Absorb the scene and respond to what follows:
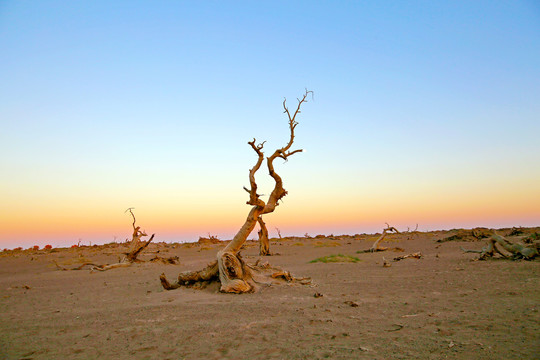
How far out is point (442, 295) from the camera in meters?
7.77

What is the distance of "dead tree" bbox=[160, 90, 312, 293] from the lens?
9836 millimetres

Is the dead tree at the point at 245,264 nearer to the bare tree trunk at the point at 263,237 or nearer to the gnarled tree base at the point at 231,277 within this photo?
the gnarled tree base at the point at 231,277

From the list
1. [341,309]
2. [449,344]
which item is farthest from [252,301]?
[449,344]

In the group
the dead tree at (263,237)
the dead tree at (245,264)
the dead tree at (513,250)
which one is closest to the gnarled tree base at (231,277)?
the dead tree at (245,264)

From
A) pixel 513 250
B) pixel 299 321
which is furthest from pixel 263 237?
pixel 299 321

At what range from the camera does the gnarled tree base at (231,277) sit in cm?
950

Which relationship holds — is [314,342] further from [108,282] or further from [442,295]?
[108,282]

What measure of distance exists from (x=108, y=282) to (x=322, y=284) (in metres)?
7.85

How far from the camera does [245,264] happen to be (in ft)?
35.2

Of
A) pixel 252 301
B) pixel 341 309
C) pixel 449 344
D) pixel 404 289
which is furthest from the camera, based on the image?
pixel 404 289

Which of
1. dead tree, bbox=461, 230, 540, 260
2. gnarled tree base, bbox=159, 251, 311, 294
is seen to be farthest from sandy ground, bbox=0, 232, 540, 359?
dead tree, bbox=461, 230, 540, 260

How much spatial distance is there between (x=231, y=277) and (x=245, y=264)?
2.80ft

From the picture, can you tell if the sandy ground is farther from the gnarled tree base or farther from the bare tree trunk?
the bare tree trunk

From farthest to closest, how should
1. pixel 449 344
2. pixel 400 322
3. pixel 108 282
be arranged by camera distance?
pixel 108 282 < pixel 400 322 < pixel 449 344
